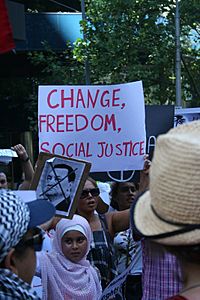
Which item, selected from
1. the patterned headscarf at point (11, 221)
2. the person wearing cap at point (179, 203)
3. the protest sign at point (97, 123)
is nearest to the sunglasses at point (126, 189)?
the protest sign at point (97, 123)

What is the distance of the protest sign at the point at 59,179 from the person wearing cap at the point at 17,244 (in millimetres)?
1809

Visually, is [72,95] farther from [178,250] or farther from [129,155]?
[178,250]

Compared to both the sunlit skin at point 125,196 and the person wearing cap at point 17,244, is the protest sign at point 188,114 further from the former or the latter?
the person wearing cap at point 17,244

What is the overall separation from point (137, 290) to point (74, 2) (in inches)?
849

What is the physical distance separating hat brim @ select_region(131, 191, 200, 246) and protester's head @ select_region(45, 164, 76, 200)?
2057 mm

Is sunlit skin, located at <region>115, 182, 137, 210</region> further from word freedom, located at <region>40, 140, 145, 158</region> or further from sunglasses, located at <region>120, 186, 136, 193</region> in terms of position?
word freedom, located at <region>40, 140, 145, 158</region>

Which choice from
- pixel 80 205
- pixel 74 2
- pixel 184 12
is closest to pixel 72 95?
Answer: pixel 80 205

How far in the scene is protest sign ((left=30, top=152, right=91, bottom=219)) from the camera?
3.90 metres

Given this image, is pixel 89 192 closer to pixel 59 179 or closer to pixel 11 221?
pixel 59 179

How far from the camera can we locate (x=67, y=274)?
3770 millimetres

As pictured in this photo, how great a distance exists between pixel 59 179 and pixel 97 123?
111cm

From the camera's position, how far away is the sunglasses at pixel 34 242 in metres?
2.01

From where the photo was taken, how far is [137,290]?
3.95m

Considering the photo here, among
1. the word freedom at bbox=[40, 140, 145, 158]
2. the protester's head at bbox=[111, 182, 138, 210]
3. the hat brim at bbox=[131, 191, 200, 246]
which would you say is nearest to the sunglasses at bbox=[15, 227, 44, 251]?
the hat brim at bbox=[131, 191, 200, 246]
